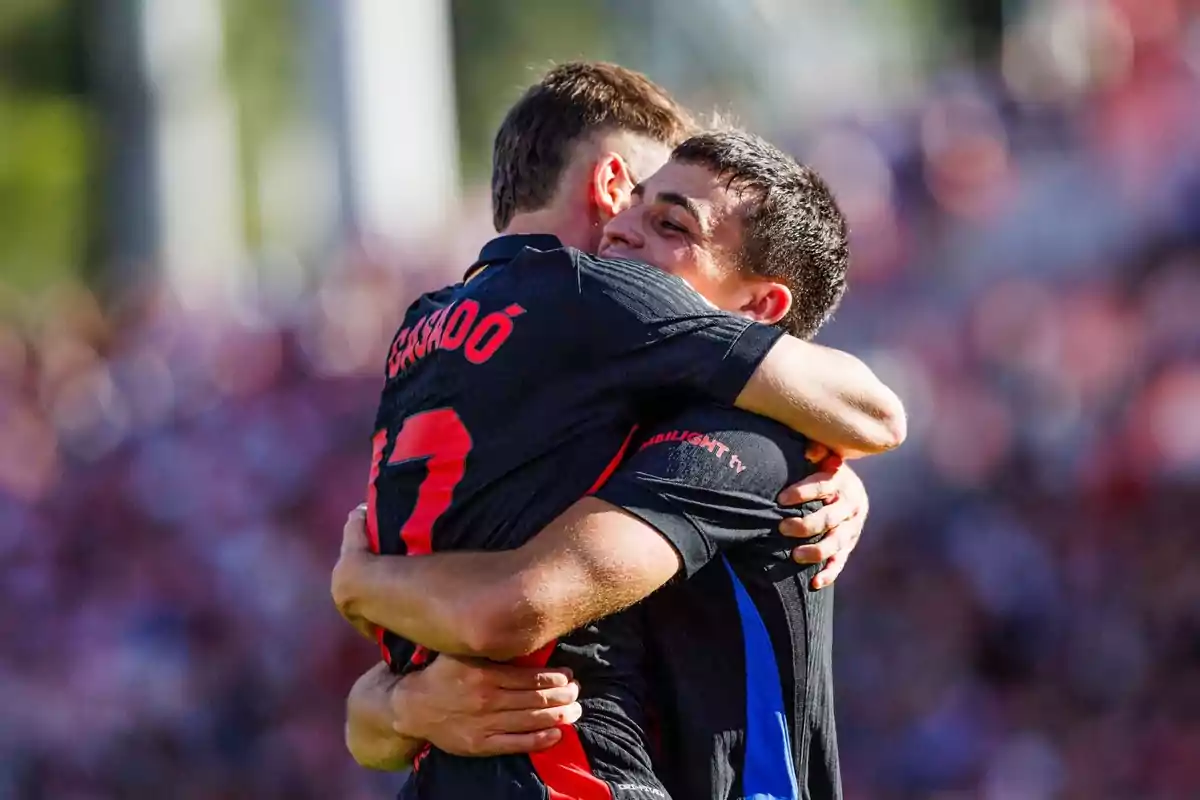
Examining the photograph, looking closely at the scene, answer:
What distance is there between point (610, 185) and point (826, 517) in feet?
2.53

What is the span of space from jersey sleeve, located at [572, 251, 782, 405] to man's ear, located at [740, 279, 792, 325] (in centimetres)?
27

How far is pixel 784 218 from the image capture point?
3.10 metres

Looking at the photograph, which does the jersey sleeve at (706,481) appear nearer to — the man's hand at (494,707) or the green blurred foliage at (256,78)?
the man's hand at (494,707)

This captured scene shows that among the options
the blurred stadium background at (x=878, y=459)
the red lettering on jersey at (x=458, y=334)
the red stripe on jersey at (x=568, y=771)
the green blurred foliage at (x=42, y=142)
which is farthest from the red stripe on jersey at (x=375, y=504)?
the green blurred foliage at (x=42, y=142)

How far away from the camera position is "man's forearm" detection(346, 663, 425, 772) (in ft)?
9.92

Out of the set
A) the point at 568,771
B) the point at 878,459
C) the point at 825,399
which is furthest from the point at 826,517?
the point at 878,459

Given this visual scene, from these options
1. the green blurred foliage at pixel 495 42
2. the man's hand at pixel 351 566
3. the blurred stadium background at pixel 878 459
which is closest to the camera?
the man's hand at pixel 351 566

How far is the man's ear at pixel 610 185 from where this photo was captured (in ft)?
→ 10.7

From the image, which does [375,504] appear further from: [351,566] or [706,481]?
[706,481]

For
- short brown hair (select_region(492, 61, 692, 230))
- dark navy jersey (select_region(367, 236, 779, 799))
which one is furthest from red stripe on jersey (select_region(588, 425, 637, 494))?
short brown hair (select_region(492, 61, 692, 230))

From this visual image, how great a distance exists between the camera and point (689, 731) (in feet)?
9.29

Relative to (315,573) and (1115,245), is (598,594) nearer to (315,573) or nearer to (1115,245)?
(1115,245)

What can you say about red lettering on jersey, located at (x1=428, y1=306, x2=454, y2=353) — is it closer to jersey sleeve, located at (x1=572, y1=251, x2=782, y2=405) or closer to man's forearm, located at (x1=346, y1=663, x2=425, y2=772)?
jersey sleeve, located at (x1=572, y1=251, x2=782, y2=405)

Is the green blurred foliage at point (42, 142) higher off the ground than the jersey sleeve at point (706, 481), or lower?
lower
